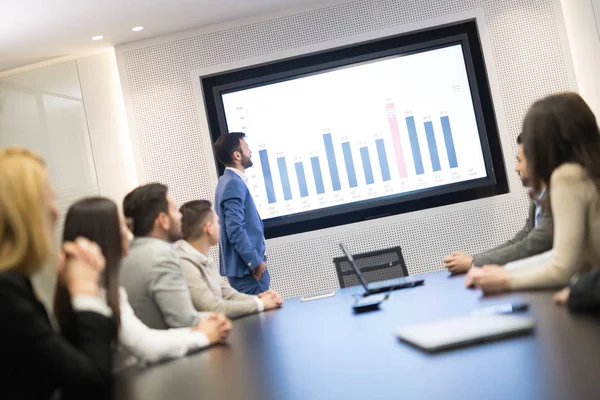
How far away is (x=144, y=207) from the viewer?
111 inches

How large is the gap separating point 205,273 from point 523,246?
1401mm

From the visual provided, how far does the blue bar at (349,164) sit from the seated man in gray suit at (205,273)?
2.38m

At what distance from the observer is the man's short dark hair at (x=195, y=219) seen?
11.5 ft

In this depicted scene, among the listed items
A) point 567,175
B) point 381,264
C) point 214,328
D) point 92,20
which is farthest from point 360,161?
point 567,175

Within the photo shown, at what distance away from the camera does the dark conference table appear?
1161mm

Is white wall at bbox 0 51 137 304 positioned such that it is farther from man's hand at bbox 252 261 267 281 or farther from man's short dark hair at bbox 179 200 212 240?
man's short dark hair at bbox 179 200 212 240

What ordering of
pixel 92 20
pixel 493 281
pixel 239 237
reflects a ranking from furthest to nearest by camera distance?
pixel 92 20 < pixel 239 237 < pixel 493 281

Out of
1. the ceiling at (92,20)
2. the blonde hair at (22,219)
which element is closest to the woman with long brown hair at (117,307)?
the blonde hair at (22,219)

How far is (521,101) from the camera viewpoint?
18.8ft

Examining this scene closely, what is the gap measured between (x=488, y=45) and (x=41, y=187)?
15.6 feet

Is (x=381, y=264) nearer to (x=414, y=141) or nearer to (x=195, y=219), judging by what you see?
(x=195, y=219)

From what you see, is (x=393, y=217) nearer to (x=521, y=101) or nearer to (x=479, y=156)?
(x=479, y=156)

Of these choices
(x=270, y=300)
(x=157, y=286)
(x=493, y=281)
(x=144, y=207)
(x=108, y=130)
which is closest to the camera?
(x=493, y=281)

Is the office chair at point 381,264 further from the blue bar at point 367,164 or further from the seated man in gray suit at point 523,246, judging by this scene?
the blue bar at point 367,164
